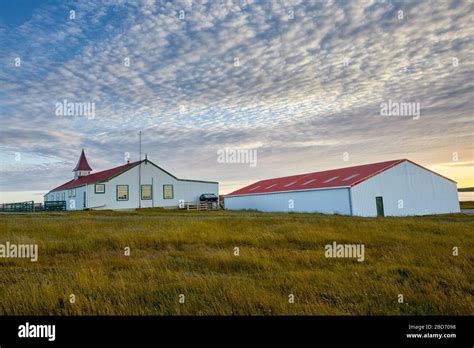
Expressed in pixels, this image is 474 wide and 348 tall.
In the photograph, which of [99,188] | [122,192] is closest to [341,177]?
[122,192]

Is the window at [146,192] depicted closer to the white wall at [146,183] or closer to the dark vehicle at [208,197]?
the white wall at [146,183]

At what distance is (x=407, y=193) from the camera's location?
103ft

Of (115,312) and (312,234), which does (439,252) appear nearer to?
(312,234)

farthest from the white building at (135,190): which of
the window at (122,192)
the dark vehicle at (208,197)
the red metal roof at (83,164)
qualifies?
the red metal roof at (83,164)

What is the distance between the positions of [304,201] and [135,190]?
17.6 meters

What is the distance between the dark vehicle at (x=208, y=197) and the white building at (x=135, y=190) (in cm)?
51

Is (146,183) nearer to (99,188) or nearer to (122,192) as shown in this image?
(122,192)

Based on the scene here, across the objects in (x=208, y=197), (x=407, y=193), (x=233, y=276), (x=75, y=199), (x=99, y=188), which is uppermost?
(x=99, y=188)

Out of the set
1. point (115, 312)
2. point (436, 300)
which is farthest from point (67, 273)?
point (436, 300)

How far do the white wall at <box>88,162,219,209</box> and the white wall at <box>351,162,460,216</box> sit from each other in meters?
19.9

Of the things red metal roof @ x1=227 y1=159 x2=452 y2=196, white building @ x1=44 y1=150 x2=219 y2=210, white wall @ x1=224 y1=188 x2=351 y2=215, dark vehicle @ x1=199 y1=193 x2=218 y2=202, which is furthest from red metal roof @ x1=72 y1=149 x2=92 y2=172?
red metal roof @ x1=227 y1=159 x2=452 y2=196
